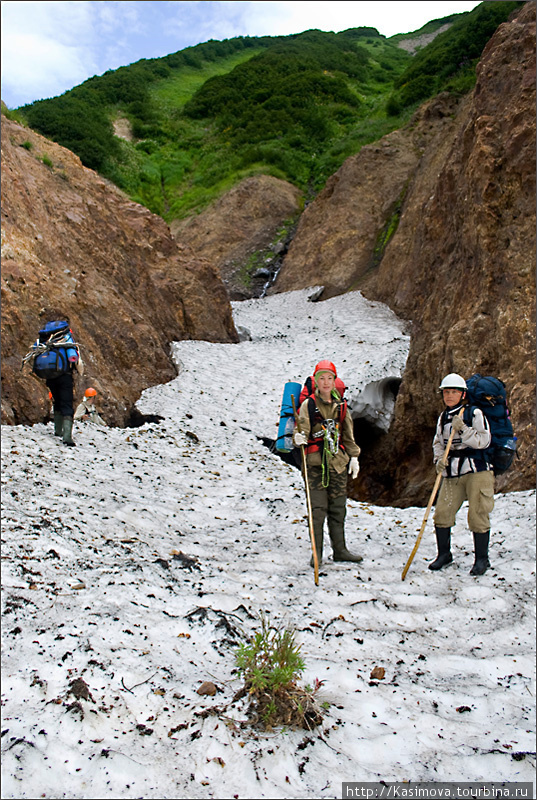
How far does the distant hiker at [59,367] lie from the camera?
7.96 m

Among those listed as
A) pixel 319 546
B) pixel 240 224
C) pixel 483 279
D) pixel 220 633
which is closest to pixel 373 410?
pixel 483 279

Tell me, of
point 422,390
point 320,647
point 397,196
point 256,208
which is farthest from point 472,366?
point 256,208

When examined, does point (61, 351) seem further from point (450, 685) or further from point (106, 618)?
point (450, 685)

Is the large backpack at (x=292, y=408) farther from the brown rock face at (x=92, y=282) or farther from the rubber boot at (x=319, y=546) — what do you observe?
the brown rock face at (x=92, y=282)

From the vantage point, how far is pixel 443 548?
5.60 m

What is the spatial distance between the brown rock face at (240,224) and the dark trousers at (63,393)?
62.5ft

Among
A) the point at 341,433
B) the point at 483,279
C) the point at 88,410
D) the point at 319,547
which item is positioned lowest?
the point at 319,547

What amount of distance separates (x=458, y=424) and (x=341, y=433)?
1226 millimetres

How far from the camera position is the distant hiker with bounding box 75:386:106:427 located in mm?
9656

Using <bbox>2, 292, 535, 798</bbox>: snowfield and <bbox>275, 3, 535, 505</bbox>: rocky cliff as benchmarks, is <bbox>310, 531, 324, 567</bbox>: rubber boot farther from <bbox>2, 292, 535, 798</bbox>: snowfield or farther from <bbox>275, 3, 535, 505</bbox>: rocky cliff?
<bbox>275, 3, 535, 505</bbox>: rocky cliff

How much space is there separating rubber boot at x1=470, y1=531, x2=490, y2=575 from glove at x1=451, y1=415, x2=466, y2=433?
3.39ft

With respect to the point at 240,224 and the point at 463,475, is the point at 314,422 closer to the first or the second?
the point at 463,475

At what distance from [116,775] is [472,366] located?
802 centimetres

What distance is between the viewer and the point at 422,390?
35.3 feet
